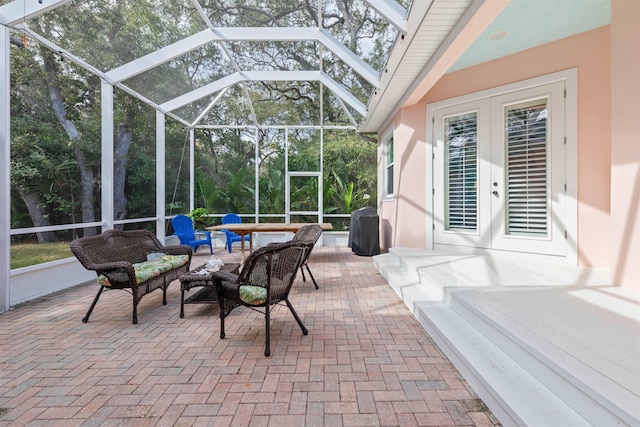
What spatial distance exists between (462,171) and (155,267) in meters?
4.76

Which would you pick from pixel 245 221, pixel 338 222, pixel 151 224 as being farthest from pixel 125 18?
pixel 338 222

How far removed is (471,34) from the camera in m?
3.23

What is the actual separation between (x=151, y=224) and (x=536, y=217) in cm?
736

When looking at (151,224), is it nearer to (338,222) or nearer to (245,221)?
(245,221)

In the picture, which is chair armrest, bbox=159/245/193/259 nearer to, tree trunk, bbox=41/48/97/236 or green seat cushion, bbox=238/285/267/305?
tree trunk, bbox=41/48/97/236

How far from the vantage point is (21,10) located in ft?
11.7

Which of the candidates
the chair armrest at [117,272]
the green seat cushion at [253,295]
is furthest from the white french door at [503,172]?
the chair armrest at [117,272]

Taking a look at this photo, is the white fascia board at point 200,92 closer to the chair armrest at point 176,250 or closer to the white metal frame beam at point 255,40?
the white metal frame beam at point 255,40

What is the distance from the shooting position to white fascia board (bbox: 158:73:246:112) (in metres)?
7.20

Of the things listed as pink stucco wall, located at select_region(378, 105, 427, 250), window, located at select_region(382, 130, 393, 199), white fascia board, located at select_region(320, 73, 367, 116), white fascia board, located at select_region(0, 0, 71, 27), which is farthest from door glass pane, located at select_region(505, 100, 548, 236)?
white fascia board, located at select_region(0, 0, 71, 27)

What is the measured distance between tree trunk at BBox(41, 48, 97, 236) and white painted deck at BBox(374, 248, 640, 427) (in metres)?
5.04

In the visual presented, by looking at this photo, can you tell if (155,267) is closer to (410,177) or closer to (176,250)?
(176,250)

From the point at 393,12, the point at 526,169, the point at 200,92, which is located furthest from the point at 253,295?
the point at 200,92

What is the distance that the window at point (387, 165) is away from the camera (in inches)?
288
